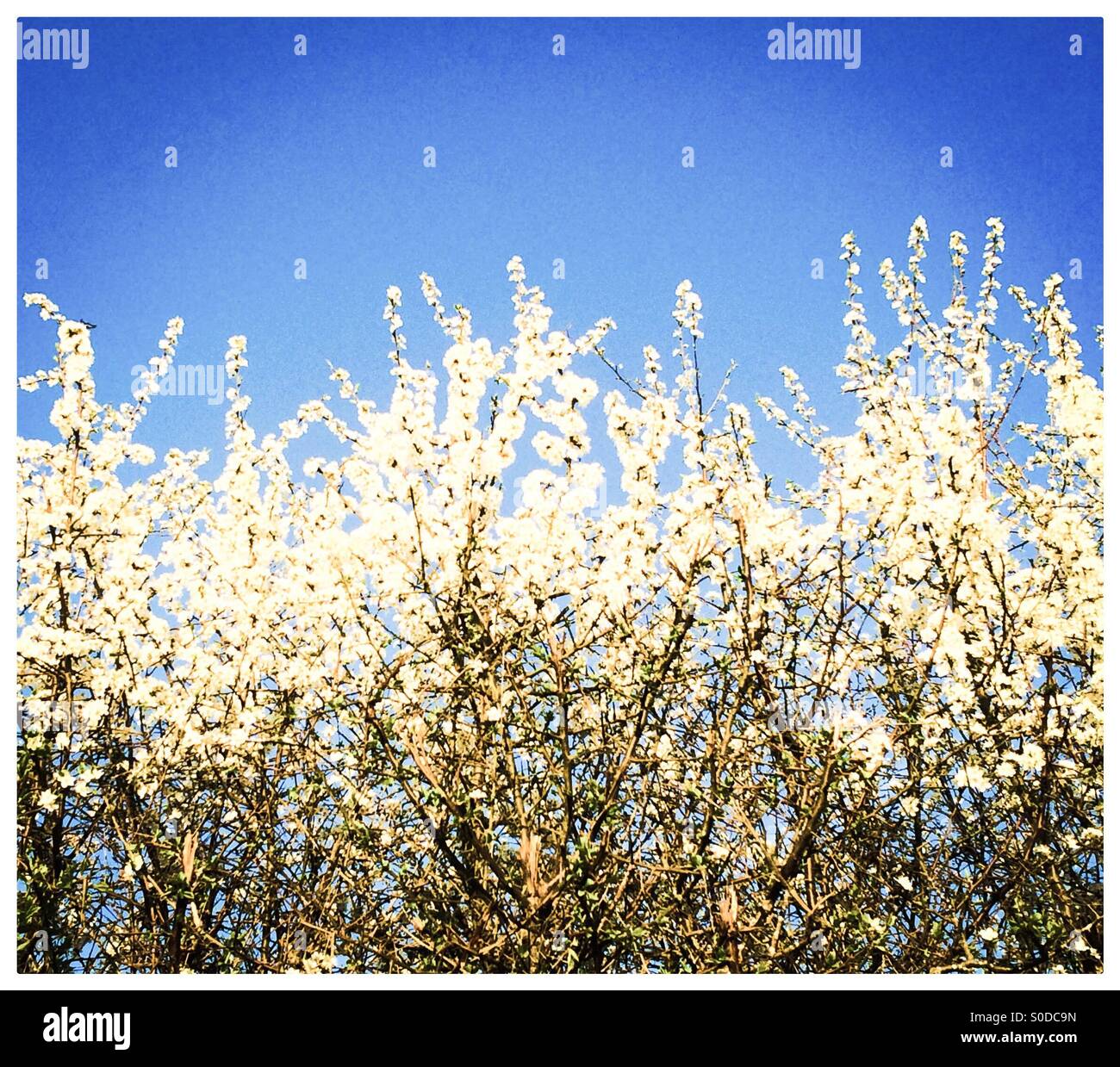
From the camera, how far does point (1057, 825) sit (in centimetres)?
331

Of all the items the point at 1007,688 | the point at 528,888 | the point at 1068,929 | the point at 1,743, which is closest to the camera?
the point at 1,743

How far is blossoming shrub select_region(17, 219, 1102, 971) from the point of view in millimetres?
3088

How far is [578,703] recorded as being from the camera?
3.38m

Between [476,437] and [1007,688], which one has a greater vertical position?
[476,437]

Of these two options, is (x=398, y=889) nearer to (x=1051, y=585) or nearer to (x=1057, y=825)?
(x=1057, y=825)

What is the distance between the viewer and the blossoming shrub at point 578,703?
10.1ft

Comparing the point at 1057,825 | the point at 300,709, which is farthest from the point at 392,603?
the point at 1057,825

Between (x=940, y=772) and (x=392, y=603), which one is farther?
(x=392, y=603)

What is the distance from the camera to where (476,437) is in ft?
11.7

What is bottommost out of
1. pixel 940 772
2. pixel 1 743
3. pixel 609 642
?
pixel 940 772

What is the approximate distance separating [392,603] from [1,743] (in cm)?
127

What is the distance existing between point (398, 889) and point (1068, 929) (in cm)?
207
